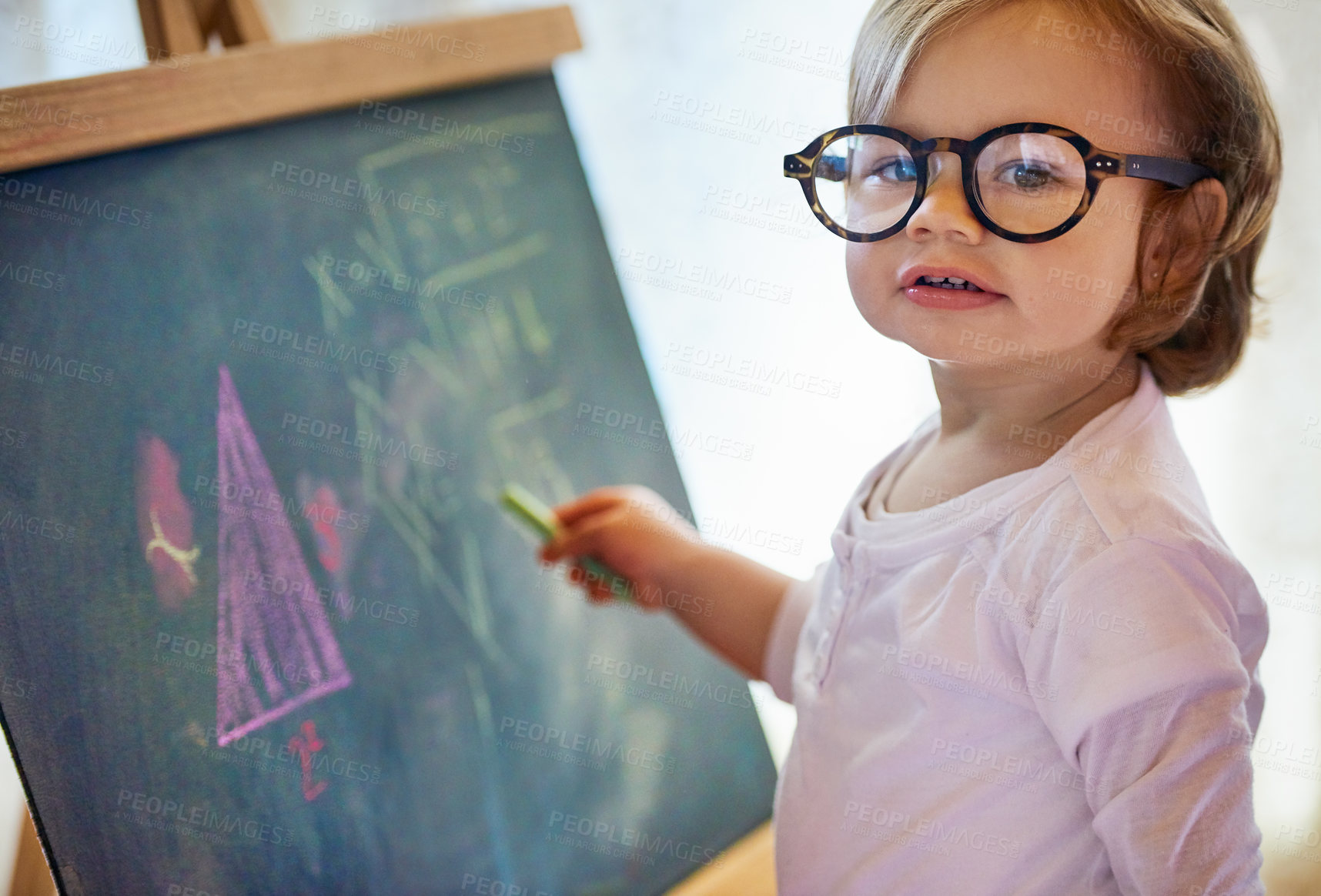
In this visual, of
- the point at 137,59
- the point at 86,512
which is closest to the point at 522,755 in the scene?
the point at 86,512

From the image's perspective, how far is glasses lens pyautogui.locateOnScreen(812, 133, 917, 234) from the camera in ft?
2.26

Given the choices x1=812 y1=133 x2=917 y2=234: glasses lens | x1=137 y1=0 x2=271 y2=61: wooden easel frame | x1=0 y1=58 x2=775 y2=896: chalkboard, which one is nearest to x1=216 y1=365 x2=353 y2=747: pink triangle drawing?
x1=0 y1=58 x2=775 y2=896: chalkboard

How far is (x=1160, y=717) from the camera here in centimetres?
58

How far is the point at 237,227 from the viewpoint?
85 cm

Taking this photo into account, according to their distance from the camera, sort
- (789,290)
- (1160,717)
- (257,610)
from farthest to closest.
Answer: (789,290), (257,610), (1160,717)

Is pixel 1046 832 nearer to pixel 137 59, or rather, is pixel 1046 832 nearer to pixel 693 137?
pixel 693 137

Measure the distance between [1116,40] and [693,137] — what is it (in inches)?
40.4

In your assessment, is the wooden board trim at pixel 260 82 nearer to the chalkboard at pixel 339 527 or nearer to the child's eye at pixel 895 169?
the chalkboard at pixel 339 527

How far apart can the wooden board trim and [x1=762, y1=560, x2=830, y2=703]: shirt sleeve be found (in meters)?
0.61

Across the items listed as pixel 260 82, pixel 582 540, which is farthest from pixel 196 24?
pixel 582 540

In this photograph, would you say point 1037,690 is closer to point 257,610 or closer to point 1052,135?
point 1052,135

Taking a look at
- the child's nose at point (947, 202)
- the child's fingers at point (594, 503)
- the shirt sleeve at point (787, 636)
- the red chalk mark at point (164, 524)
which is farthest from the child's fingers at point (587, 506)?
the child's nose at point (947, 202)

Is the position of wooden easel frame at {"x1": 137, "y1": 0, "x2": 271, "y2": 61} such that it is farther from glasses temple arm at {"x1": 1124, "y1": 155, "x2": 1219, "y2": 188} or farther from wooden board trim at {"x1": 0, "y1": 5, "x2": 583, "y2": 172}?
glasses temple arm at {"x1": 1124, "y1": 155, "x2": 1219, "y2": 188}

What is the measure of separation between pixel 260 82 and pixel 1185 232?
741mm
